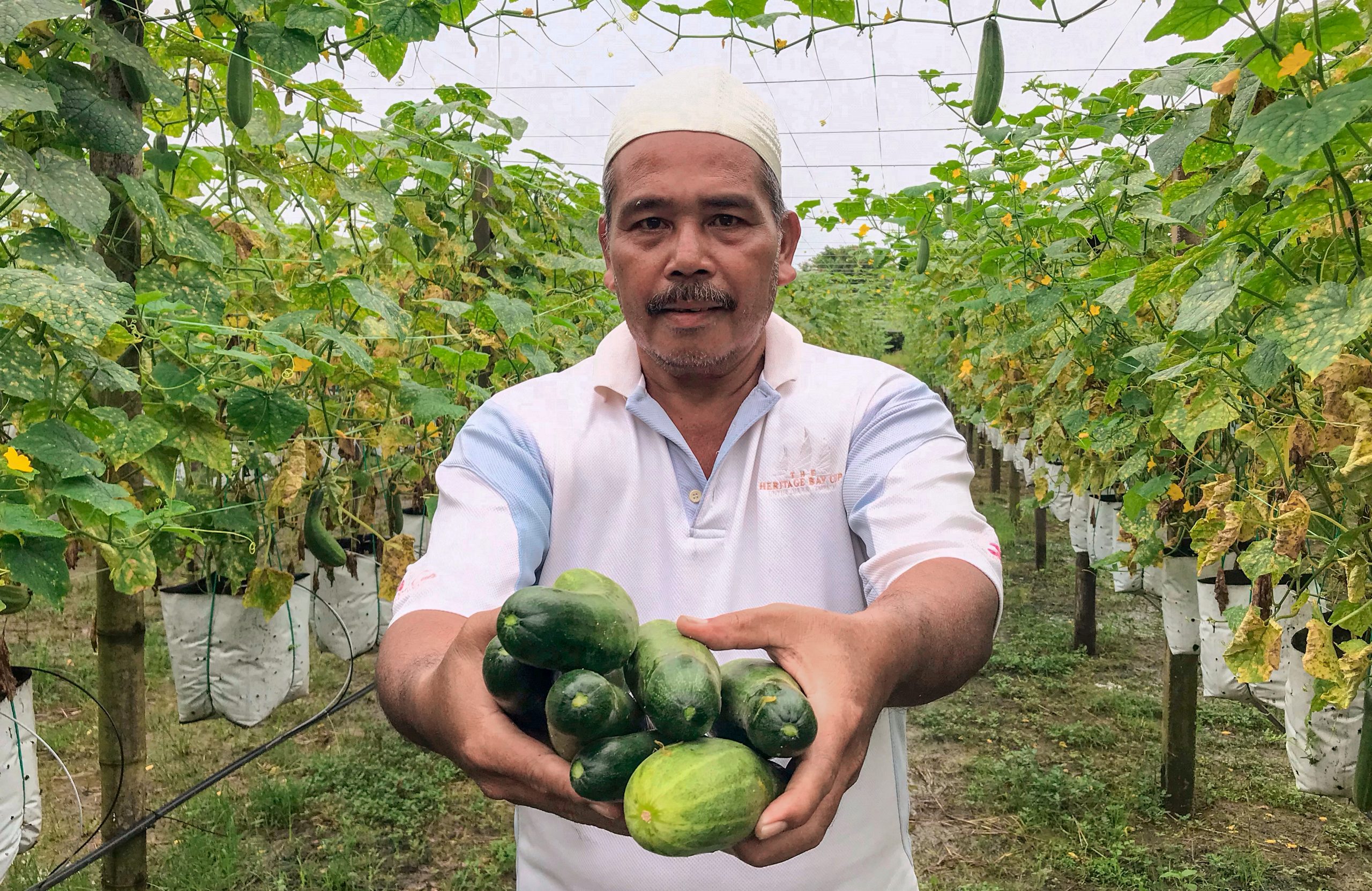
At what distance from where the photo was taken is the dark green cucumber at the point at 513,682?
4.19 feet

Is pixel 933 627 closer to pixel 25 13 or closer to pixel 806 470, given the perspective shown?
pixel 806 470

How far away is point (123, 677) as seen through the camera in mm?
2793

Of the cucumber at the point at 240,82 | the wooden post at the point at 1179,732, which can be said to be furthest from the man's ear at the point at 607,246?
the wooden post at the point at 1179,732

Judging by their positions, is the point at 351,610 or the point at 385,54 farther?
the point at 351,610

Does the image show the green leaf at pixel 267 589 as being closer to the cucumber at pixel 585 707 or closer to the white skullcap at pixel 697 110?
the white skullcap at pixel 697 110

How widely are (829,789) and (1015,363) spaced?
5818 mm

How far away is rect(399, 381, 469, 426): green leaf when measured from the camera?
307 cm

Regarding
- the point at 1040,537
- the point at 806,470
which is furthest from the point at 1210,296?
the point at 1040,537

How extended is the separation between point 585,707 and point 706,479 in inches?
32.0

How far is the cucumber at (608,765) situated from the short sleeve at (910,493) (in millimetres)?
594

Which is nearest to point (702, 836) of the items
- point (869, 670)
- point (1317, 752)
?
point (869, 670)

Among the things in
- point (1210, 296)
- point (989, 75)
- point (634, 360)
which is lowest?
point (634, 360)

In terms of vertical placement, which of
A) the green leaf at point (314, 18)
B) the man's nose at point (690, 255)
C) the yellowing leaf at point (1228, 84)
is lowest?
the man's nose at point (690, 255)

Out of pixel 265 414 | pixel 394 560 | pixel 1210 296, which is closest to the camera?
pixel 1210 296
